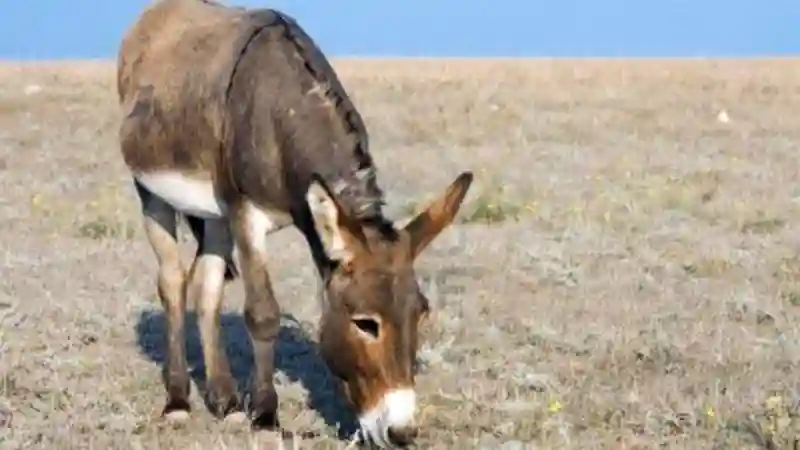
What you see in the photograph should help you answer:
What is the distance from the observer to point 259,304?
6.56m

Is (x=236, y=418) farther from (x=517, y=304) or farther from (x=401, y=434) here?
(x=517, y=304)

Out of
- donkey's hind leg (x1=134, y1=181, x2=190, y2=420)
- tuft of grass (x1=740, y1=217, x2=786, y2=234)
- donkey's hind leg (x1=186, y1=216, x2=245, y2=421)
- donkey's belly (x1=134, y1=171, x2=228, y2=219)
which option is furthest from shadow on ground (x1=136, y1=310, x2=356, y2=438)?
tuft of grass (x1=740, y1=217, x2=786, y2=234)

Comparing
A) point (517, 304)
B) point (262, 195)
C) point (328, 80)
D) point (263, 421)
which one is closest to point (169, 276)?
point (263, 421)

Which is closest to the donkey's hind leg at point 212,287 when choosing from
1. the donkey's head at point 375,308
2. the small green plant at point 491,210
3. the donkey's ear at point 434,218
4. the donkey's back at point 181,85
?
the donkey's back at point 181,85

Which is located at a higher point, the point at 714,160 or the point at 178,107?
the point at 178,107

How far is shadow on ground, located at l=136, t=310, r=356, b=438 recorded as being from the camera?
7.21 m

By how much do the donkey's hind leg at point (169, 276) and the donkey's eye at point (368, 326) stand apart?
85.4 inches

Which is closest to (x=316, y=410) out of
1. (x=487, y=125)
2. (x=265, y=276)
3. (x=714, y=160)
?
(x=265, y=276)

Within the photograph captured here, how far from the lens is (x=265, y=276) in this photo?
6.54 meters

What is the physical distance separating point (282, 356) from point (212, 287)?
989mm

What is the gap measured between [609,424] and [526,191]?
9.82 meters

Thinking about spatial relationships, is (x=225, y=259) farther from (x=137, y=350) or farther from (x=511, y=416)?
(x=511, y=416)

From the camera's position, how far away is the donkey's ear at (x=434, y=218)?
567cm

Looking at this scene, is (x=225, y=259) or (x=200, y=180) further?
(x=225, y=259)
